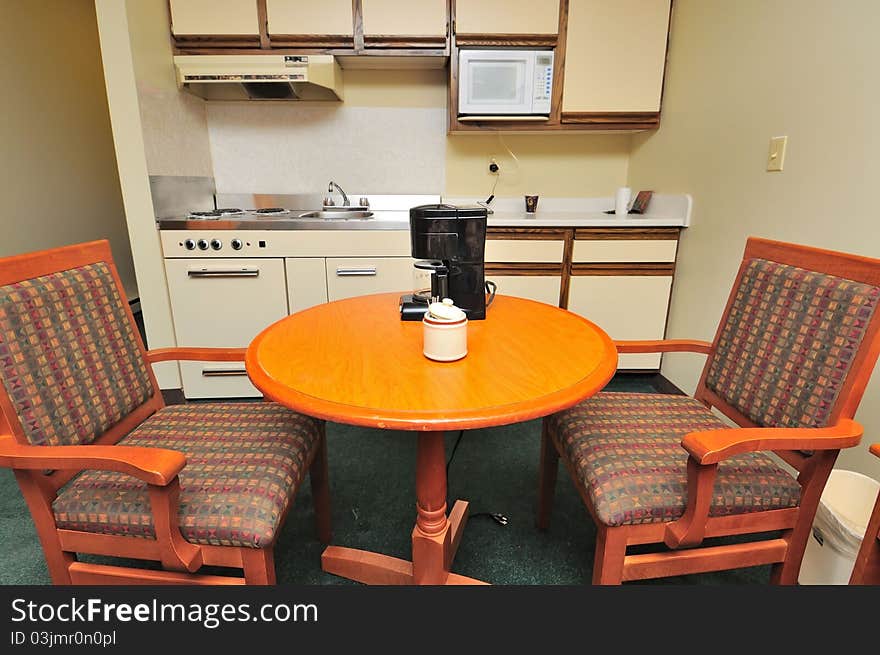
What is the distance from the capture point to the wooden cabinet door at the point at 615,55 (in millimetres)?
2426

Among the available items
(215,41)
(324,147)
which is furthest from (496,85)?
(215,41)

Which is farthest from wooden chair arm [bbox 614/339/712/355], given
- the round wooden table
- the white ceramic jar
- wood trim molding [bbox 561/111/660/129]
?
wood trim molding [bbox 561/111/660/129]

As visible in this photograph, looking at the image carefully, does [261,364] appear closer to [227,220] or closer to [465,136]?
[227,220]

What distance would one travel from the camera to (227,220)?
233cm

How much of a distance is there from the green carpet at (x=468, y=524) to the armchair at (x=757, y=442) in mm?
408

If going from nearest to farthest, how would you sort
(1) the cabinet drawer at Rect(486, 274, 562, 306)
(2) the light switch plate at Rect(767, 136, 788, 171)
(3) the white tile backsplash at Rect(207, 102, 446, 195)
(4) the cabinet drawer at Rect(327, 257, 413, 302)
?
(2) the light switch plate at Rect(767, 136, 788, 171) → (4) the cabinet drawer at Rect(327, 257, 413, 302) → (1) the cabinet drawer at Rect(486, 274, 562, 306) → (3) the white tile backsplash at Rect(207, 102, 446, 195)

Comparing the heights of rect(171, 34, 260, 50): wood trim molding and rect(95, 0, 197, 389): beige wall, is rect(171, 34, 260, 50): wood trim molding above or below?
above

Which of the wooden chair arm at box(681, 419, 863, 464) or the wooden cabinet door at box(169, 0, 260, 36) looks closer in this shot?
the wooden chair arm at box(681, 419, 863, 464)

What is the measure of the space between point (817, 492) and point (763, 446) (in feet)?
0.97

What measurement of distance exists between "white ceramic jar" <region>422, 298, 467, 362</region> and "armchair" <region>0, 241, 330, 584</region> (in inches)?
17.3

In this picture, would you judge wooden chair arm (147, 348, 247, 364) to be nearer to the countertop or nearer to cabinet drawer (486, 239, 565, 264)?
the countertop

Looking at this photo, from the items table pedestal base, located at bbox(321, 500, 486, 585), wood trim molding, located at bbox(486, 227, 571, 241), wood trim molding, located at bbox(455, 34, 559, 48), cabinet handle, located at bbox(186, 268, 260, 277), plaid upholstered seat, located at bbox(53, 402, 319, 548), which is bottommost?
table pedestal base, located at bbox(321, 500, 486, 585)

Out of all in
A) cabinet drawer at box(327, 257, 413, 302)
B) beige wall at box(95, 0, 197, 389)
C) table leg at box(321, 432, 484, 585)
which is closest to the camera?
table leg at box(321, 432, 484, 585)

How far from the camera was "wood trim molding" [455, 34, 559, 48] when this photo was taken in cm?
244
